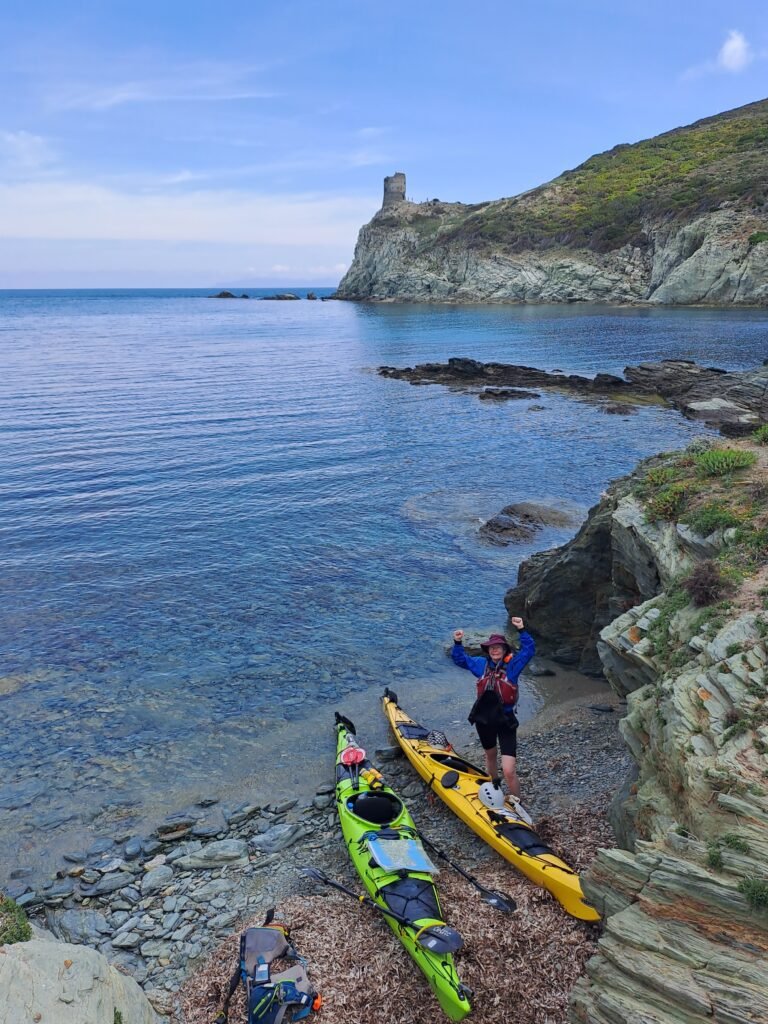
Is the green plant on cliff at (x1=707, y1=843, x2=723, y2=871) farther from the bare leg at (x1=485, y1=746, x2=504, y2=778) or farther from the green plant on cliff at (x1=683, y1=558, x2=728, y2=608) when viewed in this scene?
the bare leg at (x1=485, y1=746, x2=504, y2=778)

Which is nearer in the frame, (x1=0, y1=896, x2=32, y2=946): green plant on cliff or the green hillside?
(x1=0, y1=896, x2=32, y2=946): green plant on cliff

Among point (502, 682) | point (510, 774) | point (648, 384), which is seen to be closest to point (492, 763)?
point (510, 774)

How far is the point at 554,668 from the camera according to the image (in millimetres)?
17875

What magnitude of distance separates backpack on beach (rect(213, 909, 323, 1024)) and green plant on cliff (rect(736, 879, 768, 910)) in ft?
17.2

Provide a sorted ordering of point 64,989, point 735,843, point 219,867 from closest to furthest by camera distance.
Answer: point 735,843, point 64,989, point 219,867

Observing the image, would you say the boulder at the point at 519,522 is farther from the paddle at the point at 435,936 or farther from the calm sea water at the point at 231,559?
the paddle at the point at 435,936

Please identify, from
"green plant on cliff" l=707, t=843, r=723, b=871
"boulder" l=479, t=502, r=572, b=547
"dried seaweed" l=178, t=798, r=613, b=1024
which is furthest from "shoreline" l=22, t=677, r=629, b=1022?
"boulder" l=479, t=502, r=572, b=547

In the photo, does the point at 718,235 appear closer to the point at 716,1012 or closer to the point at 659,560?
the point at 659,560

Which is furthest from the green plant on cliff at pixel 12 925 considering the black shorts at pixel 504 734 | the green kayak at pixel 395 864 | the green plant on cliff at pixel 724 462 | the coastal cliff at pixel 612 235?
the coastal cliff at pixel 612 235

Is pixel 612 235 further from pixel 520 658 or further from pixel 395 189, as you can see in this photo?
pixel 520 658

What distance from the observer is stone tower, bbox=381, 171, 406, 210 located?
599ft

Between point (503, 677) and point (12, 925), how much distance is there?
8.06m

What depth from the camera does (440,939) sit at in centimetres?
862

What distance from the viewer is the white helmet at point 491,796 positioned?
11.6 metres
